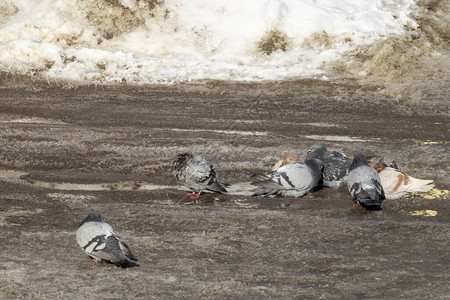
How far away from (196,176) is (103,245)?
215 cm

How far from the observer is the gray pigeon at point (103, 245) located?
5.85 meters

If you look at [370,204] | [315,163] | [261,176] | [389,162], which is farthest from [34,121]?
[370,204]

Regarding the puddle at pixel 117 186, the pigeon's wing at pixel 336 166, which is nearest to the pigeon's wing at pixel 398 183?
the pigeon's wing at pixel 336 166

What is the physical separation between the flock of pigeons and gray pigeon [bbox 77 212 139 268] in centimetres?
199

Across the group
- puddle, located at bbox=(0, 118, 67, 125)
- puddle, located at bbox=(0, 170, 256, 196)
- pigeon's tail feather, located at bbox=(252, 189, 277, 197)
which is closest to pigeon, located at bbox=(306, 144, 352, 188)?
pigeon's tail feather, located at bbox=(252, 189, 277, 197)

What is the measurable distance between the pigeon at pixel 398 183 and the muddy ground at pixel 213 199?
186mm

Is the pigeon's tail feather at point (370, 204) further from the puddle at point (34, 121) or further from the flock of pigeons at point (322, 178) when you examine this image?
the puddle at point (34, 121)

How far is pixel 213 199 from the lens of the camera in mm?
7941

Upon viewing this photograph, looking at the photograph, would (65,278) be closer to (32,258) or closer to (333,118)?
(32,258)

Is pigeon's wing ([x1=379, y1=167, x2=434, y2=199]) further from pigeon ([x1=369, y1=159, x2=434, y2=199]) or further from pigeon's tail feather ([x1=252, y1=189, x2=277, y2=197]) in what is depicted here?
pigeon's tail feather ([x1=252, y1=189, x2=277, y2=197])

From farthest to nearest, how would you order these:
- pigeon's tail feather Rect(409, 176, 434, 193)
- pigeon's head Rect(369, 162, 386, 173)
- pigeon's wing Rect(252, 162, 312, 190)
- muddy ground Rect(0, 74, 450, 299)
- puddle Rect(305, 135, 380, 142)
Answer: puddle Rect(305, 135, 380, 142)
pigeon's head Rect(369, 162, 386, 173)
pigeon's tail feather Rect(409, 176, 434, 193)
pigeon's wing Rect(252, 162, 312, 190)
muddy ground Rect(0, 74, 450, 299)

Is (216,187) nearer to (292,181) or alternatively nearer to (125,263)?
(292,181)

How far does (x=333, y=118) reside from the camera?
10.6 meters

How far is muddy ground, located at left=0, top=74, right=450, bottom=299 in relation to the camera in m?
Answer: 5.85
